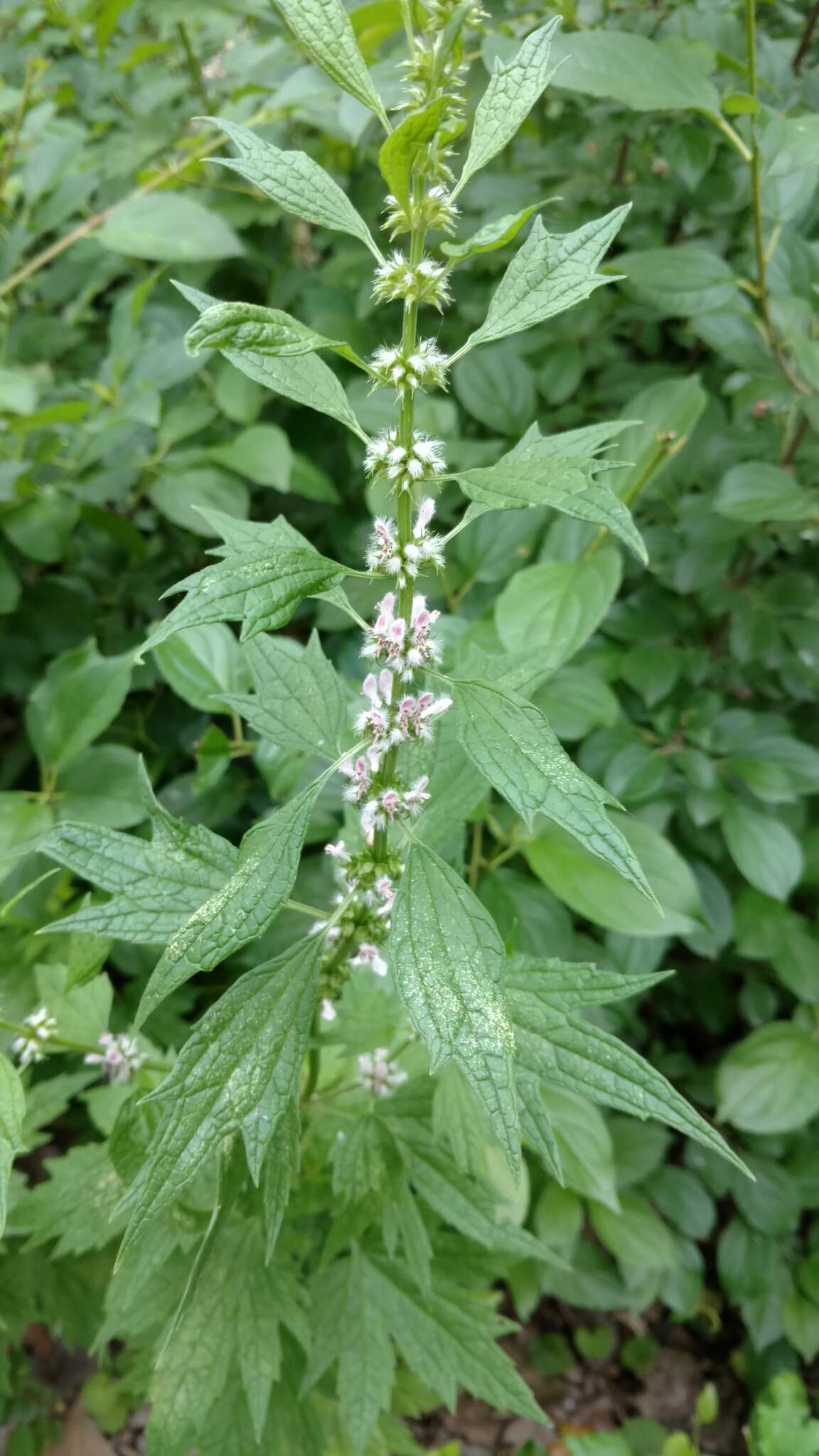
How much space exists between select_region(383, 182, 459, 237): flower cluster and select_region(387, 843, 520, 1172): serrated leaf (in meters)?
0.52

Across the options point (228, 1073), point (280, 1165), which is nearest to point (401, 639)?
point (228, 1073)

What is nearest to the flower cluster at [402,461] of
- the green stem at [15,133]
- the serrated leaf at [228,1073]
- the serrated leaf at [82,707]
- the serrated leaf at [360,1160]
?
the serrated leaf at [228,1073]

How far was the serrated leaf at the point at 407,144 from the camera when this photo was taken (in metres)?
0.54

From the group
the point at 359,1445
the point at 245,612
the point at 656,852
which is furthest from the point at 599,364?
the point at 359,1445

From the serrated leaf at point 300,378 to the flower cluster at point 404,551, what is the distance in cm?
8

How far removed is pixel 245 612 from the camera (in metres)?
0.60

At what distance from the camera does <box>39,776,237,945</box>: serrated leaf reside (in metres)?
0.83

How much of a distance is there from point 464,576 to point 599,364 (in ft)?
2.41

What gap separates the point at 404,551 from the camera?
0.74 metres

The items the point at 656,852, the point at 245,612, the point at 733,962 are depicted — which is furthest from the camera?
the point at 733,962

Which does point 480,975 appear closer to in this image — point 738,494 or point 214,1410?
point 214,1410

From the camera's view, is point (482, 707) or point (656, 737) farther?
point (656, 737)

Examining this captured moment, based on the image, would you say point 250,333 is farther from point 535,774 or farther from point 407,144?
point 535,774

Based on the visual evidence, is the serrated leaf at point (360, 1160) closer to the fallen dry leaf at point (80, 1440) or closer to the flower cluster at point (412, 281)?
the flower cluster at point (412, 281)
